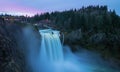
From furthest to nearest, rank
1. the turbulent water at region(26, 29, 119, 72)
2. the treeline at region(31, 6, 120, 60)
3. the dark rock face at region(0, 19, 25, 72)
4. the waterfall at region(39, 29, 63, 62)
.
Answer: the treeline at region(31, 6, 120, 60)
the waterfall at region(39, 29, 63, 62)
the turbulent water at region(26, 29, 119, 72)
the dark rock face at region(0, 19, 25, 72)

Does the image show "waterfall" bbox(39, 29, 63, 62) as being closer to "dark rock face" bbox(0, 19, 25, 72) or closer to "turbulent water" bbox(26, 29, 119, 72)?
"turbulent water" bbox(26, 29, 119, 72)

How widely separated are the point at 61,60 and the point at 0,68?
27.6 m

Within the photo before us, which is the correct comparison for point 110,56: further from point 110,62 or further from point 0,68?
point 0,68

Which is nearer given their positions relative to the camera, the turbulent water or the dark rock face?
the dark rock face

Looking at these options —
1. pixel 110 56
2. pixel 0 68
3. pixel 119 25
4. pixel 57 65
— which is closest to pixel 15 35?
pixel 0 68

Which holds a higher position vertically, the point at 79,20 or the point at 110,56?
the point at 79,20

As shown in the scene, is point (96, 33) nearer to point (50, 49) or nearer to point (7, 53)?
point (50, 49)

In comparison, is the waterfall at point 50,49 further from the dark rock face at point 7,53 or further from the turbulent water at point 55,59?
the dark rock face at point 7,53

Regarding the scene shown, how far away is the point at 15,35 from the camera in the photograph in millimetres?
34125

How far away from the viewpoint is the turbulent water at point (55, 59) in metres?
44.1

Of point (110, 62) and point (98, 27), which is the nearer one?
point (110, 62)

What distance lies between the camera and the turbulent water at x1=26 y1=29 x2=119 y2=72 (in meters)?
44.1

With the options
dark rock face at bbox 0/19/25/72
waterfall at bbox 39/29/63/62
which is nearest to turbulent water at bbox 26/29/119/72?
waterfall at bbox 39/29/63/62

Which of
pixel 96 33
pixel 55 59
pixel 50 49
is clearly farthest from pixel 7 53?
pixel 96 33
